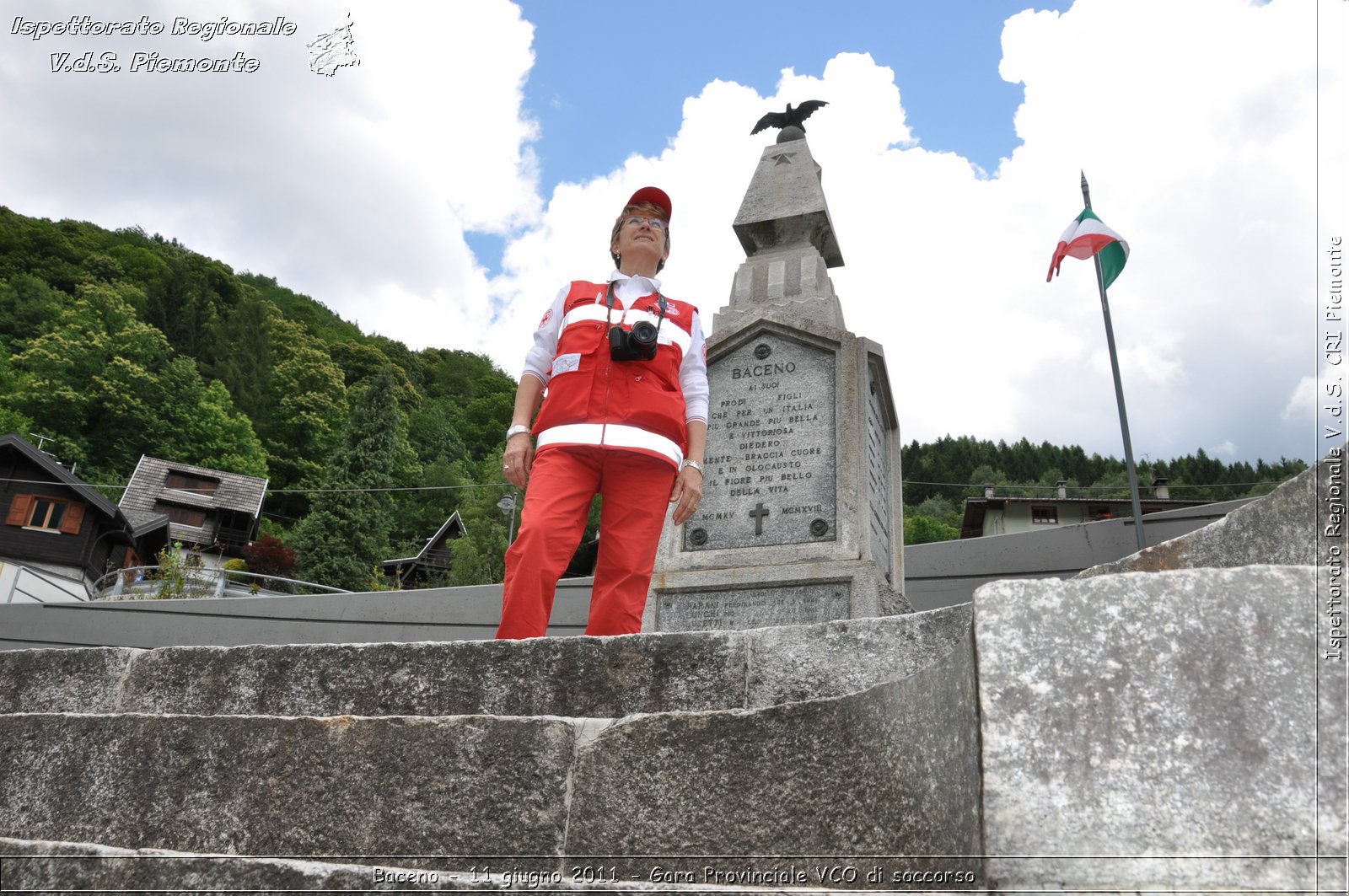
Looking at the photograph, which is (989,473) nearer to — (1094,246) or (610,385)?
(1094,246)

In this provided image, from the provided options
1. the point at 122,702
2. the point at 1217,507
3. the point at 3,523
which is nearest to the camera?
the point at 122,702

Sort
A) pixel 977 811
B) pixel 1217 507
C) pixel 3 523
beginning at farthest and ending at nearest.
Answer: pixel 3 523 < pixel 1217 507 < pixel 977 811

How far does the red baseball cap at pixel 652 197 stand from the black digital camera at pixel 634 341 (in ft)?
2.65

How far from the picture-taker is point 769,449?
713 centimetres

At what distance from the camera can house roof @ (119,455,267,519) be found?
139 feet

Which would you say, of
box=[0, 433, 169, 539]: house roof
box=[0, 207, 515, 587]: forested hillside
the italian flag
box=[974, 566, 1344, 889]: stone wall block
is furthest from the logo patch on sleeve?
box=[0, 433, 169, 539]: house roof

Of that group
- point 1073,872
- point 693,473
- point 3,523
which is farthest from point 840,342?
point 3,523

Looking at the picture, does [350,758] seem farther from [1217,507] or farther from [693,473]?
[1217,507]

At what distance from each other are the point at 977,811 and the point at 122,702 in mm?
2644

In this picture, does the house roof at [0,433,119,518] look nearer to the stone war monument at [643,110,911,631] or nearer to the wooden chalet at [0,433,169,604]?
the wooden chalet at [0,433,169,604]

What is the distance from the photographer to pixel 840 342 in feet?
23.7

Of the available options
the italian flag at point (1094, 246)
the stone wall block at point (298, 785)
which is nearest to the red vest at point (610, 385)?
the stone wall block at point (298, 785)

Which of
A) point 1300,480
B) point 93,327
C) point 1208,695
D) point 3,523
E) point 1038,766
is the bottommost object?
point 1038,766

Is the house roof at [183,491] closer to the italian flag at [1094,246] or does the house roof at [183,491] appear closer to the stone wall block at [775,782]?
the italian flag at [1094,246]
